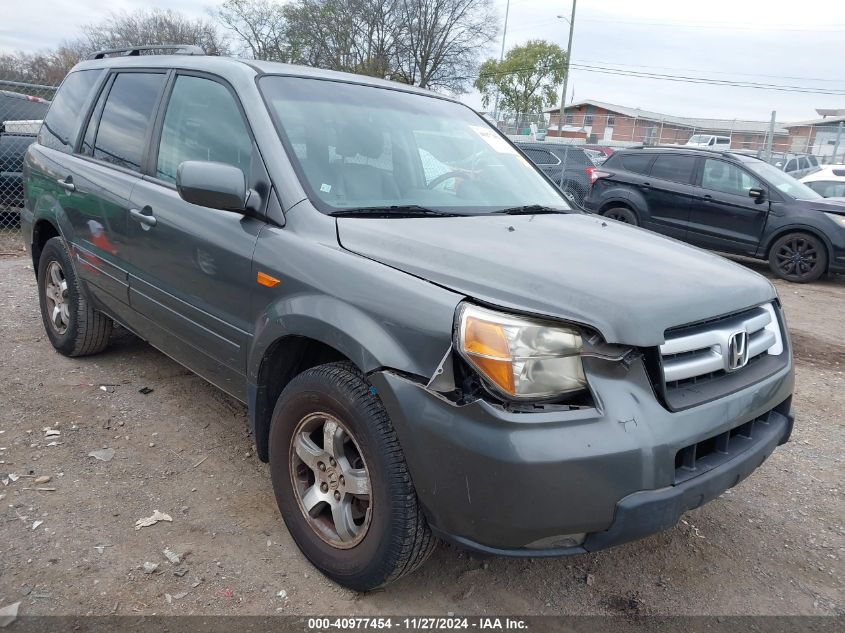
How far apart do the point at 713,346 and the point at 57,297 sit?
13.6 ft

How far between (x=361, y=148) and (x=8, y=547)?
7.04ft

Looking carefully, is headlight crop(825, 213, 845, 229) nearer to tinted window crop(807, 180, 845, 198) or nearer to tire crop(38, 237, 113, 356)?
tinted window crop(807, 180, 845, 198)

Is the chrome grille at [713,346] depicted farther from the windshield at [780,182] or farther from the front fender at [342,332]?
the windshield at [780,182]

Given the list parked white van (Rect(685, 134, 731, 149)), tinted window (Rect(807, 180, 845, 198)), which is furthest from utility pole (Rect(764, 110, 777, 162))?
parked white van (Rect(685, 134, 731, 149))

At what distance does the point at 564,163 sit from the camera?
13.0 metres

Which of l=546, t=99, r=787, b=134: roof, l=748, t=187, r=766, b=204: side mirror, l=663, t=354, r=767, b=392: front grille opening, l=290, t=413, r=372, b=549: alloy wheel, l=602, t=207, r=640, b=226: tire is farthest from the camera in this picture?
l=546, t=99, r=787, b=134: roof

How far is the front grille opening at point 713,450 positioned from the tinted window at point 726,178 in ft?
25.3

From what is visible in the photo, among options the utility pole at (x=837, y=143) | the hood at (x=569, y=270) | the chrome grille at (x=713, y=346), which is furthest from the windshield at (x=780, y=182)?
the utility pole at (x=837, y=143)

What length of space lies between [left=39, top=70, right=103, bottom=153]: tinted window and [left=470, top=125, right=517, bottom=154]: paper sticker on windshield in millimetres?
2415

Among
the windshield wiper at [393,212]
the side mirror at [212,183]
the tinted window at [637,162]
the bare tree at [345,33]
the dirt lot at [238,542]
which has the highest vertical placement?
the bare tree at [345,33]

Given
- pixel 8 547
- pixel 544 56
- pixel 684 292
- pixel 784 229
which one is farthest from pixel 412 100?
pixel 544 56

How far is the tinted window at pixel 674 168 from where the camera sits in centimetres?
945

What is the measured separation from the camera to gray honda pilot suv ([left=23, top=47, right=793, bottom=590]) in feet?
5.95

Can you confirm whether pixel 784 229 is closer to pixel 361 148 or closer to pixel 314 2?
pixel 361 148
